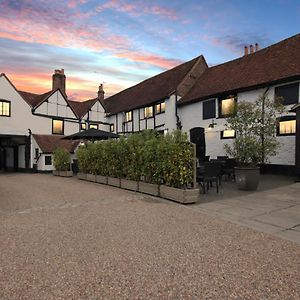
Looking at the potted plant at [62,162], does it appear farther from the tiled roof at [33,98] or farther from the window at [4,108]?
the tiled roof at [33,98]

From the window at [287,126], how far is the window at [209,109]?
4.88 metres

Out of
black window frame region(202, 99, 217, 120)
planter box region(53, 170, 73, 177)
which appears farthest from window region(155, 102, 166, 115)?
planter box region(53, 170, 73, 177)

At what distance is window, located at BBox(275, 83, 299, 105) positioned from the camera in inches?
552

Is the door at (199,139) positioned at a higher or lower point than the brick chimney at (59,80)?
lower

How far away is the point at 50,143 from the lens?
24.1 meters

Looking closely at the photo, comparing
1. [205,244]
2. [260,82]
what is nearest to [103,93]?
[260,82]

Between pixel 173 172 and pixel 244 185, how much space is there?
10.3ft

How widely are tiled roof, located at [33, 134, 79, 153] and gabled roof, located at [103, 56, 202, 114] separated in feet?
19.8

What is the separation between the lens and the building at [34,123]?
902 inches

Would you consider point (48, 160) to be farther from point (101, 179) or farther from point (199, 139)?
point (199, 139)

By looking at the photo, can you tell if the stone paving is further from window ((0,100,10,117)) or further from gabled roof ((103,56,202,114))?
window ((0,100,10,117))

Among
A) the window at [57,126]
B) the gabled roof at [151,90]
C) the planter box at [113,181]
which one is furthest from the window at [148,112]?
the planter box at [113,181]

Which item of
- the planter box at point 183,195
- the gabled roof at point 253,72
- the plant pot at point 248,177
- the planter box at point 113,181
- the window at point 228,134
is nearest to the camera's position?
the planter box at point 183,195

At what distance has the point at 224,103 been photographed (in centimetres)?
1800
